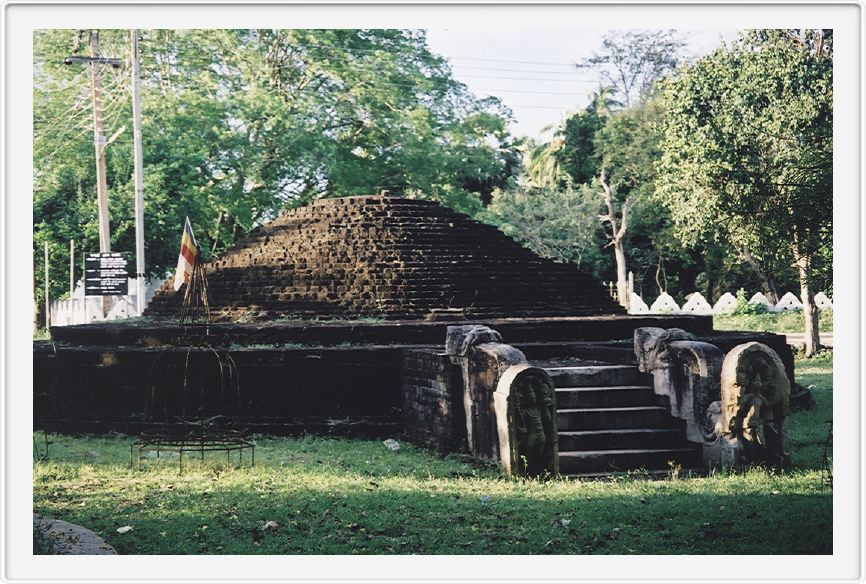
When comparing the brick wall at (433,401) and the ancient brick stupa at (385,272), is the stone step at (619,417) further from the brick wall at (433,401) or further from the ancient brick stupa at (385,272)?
the ancient brick stupa at (385,272)

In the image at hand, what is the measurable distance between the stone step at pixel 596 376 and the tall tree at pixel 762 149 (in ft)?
5.38

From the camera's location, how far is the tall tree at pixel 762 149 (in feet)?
31.7

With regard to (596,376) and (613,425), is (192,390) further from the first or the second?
(613,425)

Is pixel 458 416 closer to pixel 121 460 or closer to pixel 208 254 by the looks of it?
pixel 121 460

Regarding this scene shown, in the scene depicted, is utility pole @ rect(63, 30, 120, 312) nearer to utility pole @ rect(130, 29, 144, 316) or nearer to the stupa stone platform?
utility pole @ rect(130, 29, 144, 316)

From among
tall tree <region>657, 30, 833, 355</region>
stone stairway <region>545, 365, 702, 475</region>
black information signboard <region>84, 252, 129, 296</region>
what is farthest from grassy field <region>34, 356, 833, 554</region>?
black information signboard <region>84, 252, 129, 296</region>

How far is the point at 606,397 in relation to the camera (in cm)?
912

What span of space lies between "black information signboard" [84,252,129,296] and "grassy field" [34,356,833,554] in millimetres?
4822

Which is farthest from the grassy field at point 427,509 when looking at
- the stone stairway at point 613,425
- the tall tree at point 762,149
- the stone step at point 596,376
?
the tall tree at point 762,149

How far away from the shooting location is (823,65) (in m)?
11.7

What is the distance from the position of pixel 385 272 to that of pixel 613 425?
3.90 m

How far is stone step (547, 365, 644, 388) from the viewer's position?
30.1ft

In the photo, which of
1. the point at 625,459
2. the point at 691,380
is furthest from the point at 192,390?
the point at 691,380
